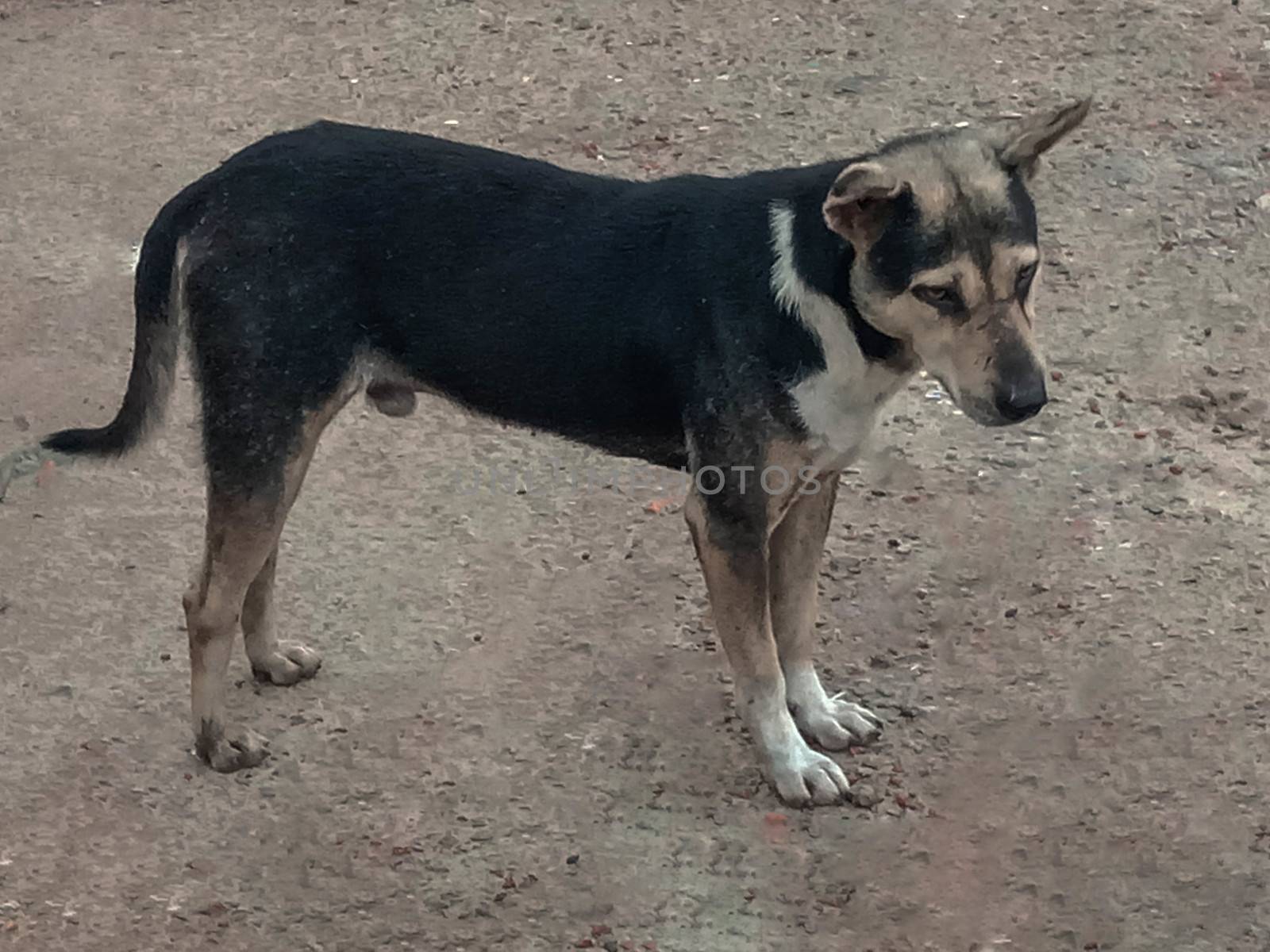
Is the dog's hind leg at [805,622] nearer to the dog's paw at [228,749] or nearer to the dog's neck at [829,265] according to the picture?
the dog's neck at [829,265]

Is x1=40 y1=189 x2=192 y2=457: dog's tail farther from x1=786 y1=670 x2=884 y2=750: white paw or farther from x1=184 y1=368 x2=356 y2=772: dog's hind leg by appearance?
x1=786 y1=670 x2=884 y2=750: white paw

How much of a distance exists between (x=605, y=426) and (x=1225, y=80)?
550 cm

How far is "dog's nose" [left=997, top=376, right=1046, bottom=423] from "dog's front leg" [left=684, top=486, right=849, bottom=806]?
74 cm

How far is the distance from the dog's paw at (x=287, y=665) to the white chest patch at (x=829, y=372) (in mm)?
1929

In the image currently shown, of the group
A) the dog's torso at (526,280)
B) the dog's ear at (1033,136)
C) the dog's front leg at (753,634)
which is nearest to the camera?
the dog's ear at (1033,136)

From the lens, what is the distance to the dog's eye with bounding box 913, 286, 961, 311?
12.9 ft

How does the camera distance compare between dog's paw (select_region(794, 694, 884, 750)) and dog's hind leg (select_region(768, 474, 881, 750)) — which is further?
dog's paw (select_region(794, 694, 884, 750))

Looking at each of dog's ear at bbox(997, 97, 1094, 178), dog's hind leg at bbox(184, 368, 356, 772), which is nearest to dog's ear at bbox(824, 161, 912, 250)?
dog's ear at bbox(997, 97, 1094, 178)

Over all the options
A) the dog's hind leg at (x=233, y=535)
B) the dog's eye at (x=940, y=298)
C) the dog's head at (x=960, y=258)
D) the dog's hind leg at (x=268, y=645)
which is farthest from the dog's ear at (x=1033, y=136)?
the dog's hind leg at (x=268, y=645)

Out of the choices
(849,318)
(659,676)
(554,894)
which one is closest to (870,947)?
(554,894)

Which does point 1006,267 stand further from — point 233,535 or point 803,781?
point 233,535

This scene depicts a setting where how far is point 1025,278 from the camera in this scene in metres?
4.00

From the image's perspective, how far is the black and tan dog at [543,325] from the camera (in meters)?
4.26

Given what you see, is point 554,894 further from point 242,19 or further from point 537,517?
point 242,19
